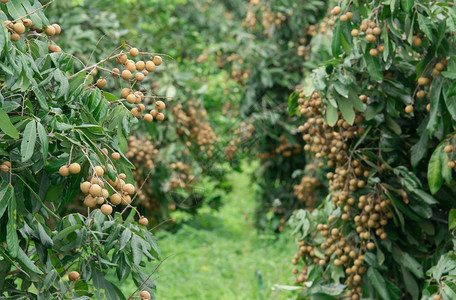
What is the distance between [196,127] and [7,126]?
3.53 m

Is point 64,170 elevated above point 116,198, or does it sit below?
above

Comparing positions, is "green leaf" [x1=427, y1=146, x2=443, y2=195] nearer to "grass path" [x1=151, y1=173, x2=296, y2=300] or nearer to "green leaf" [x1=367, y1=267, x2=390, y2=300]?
"green leaf" [x1=367, y1=267, x2=390, y2=300]

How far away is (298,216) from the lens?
10.8 feet

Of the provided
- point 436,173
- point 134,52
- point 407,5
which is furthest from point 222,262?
point 134,52

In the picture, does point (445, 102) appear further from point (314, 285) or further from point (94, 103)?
point (94, 103)

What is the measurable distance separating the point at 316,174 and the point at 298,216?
5.92 feet

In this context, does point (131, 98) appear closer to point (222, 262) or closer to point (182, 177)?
point (182, 177)

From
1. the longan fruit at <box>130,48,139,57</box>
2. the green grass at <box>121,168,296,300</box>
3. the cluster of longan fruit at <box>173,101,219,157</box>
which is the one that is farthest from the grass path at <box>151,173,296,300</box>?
the longan fruit at <box>130,48,139,57</box>

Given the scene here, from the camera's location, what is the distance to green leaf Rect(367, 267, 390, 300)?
2.79 metres

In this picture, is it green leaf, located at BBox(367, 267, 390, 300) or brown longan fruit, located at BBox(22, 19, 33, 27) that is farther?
green leaf, located at BBox(367, 267, 390, 300)

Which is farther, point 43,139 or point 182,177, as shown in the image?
point 182,177

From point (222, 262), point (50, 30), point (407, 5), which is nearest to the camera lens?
point (50, 30)

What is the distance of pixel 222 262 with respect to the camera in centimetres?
540

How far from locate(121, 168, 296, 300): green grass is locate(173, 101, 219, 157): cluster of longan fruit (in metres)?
1.06
